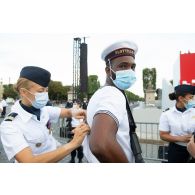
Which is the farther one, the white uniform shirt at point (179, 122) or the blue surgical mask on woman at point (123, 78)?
the white uniform shirt at point (179, 122)

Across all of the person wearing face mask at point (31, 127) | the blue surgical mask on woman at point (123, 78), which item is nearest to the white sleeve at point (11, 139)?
the person wearing face mask at point (31, 127)

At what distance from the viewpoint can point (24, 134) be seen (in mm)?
1811

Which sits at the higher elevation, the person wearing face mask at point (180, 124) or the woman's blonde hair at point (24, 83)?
the woman's blonde hair at point (24, 83)

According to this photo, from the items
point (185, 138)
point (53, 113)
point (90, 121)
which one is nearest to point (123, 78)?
point (90, 121)

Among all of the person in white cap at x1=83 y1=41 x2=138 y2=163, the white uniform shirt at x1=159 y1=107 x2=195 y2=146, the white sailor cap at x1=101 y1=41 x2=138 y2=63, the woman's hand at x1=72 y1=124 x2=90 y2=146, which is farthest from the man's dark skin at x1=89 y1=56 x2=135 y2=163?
the white uniform shirt at x1=159 y1=107 x2=195 y2=146

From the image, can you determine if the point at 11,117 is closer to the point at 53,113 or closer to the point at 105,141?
the point at 53,113

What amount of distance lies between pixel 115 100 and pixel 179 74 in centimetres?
517

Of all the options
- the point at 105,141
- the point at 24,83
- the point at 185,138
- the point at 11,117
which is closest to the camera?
the point at 105,141

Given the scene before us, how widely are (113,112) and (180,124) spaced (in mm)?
2133

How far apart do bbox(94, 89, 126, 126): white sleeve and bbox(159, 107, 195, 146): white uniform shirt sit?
199cm

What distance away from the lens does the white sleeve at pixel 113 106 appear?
1.25 metres

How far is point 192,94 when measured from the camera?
3.30 m

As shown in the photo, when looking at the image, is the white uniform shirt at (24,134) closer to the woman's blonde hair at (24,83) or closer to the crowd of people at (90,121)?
the crowd of people at (90,121)

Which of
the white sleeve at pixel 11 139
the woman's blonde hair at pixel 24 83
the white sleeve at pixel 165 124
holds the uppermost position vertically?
the woman's blonde hair at pixel 24 83
